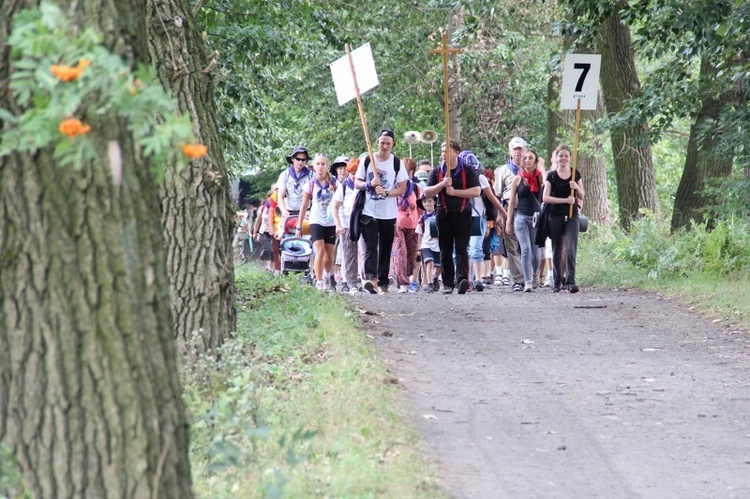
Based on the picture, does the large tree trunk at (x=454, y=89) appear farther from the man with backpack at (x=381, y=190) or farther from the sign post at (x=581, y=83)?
the man with backpack at (x=381, y=190)

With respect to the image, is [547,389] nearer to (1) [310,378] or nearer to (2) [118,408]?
(1) [310,378]

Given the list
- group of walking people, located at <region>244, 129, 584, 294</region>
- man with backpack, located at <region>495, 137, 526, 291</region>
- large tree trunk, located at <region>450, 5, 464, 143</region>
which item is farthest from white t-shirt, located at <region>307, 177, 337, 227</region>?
large tree trunk, located at <region>450, 5, 464, 143</region>

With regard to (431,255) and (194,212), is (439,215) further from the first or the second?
(194,212)

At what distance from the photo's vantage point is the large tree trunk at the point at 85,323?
4.12 metres

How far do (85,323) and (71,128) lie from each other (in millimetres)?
790

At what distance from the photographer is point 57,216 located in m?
4.12

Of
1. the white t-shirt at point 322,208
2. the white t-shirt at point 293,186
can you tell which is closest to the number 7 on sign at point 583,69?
the white t-shirt at point 322,208

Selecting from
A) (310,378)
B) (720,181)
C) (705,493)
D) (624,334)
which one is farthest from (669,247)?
(705,493)

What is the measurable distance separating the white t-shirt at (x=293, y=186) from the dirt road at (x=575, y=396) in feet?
14.2

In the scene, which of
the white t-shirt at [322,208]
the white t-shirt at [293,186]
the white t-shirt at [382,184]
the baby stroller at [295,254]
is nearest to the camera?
the white t-shirt at [382,184]

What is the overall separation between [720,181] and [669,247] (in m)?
1.21

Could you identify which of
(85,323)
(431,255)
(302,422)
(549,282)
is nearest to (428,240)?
(431,255)

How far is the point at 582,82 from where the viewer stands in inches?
668

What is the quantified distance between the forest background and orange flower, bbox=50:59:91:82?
A: 1.5 inches
